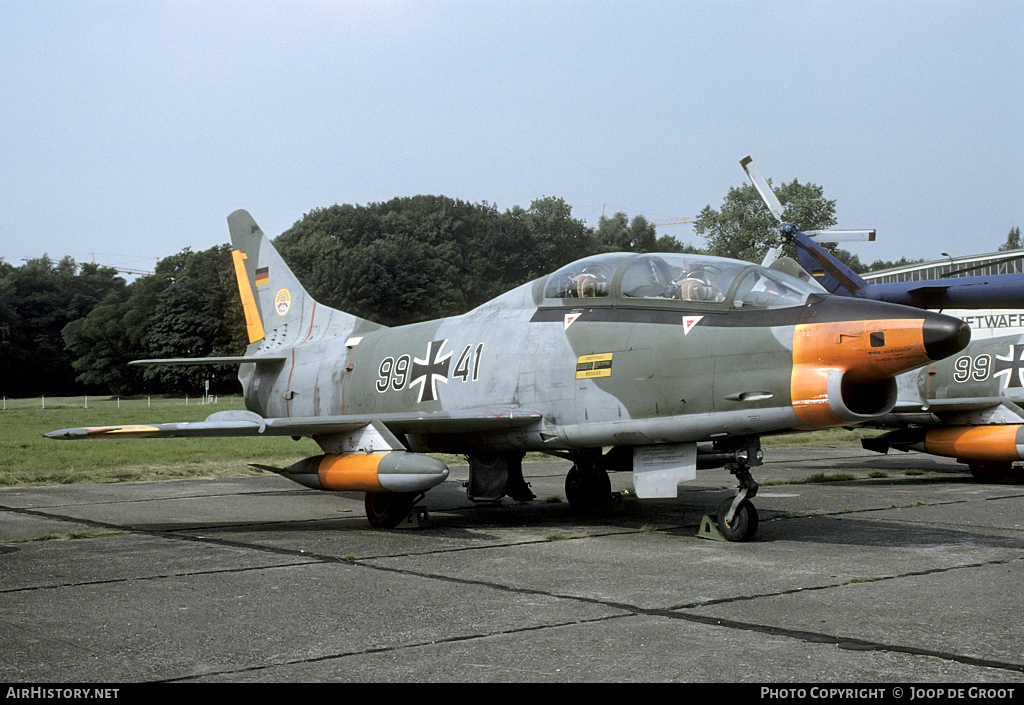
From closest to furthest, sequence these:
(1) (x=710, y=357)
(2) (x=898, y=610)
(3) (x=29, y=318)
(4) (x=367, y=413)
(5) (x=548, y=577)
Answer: (2) (x=898, y=610) → (5) (x=548, y=577) → (1) (x=710, y=357) → (4) (x=367, y=413) → (3) (x=29, y=318)

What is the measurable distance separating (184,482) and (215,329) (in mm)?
44429

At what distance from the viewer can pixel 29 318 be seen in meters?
71.8

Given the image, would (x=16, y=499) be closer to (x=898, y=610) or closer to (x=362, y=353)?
(x=362, y=353)

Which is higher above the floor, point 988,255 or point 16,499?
point 988,255

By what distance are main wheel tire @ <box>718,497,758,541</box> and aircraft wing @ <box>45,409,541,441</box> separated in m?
2.10

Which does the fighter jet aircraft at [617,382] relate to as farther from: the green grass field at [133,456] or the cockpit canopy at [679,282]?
the green grass field at [133,456]

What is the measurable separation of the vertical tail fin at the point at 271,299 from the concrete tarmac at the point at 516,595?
3180 mm

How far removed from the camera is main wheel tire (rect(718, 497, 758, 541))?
821 centimetres

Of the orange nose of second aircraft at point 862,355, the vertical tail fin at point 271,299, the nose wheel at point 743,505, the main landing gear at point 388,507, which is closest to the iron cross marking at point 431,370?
the main landing gear at point 388,507

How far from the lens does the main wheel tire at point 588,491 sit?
10.9 metres

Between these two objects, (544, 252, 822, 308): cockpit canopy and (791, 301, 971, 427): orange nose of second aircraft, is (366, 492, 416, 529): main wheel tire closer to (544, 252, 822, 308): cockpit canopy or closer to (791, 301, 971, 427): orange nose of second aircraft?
(544, 252, 822, 308): cockpit canopy

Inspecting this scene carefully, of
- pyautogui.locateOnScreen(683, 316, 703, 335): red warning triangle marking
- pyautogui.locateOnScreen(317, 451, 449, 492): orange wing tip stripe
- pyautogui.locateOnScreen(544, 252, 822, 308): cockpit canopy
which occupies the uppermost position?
pyautogui.locateOnScreen(544, 252, 822, 308): cockpit canopy

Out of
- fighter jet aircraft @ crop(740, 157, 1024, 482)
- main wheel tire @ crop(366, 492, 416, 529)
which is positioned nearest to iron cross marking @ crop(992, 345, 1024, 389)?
fighter jet aircraft @ crop(740, 157, 1024, 482)
